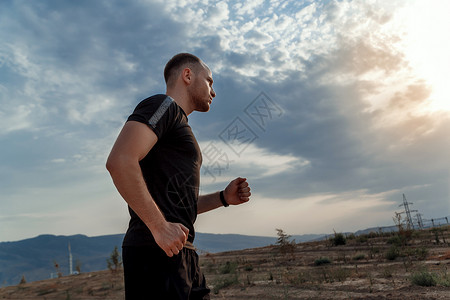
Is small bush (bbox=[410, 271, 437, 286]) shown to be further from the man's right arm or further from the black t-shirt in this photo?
the man's right arm

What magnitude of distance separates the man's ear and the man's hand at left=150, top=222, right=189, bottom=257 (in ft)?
3.43

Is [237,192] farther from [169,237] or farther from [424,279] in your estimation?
[424,279]

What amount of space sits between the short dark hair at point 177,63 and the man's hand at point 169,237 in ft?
3.76

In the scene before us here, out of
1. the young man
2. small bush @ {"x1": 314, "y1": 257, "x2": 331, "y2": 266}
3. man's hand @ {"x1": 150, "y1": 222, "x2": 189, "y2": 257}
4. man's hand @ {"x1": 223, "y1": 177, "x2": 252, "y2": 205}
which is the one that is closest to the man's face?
the young man

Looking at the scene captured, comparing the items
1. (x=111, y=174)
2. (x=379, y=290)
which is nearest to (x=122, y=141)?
(x=111, y=174)

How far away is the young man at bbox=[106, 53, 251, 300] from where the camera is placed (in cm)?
160

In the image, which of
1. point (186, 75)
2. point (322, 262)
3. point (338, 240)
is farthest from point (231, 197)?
point (338, 240)

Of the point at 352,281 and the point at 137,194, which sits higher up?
the point at 137,194

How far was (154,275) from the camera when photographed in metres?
1.80

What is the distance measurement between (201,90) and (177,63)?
287 mm

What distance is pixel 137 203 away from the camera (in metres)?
1.59

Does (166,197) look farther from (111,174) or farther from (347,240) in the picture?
(347,240)

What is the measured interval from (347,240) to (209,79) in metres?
19.2

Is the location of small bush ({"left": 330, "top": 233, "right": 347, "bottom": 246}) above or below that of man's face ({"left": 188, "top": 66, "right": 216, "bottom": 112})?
below
